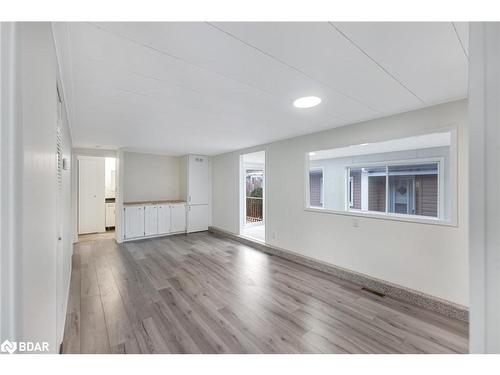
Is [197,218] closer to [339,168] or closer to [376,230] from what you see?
[339,168]

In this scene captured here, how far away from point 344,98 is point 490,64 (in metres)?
1.71

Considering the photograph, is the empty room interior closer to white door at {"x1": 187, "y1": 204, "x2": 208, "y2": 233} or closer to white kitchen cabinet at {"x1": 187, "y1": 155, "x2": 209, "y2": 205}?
white door at {"x1": 187, "y1": 204, "x2": 208, "y2": 233}

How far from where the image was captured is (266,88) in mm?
1758

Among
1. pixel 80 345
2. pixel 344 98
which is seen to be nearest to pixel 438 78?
pixel 344 98

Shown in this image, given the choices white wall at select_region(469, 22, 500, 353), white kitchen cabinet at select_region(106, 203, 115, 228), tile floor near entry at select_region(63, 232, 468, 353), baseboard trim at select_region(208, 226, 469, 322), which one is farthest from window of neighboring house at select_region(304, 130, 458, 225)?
white kitchen cabinet at select_region(106, 203, 115, 228)

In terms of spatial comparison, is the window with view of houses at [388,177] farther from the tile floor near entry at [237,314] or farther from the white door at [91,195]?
the white door at [91,195]

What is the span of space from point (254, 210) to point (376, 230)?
4.81 meters

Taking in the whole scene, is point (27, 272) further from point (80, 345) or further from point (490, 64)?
point (80, 345)

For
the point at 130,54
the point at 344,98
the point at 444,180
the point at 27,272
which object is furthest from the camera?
the point at 444,180

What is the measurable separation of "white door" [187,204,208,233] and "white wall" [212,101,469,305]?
2.40m

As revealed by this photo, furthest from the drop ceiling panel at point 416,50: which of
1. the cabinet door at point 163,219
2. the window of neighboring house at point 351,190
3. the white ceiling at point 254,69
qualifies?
the cabinet door at point 163,219

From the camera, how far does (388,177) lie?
4.86 metres

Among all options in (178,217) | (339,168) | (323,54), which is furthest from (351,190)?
(323,54)

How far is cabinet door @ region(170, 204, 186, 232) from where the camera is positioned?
17.9 ft
